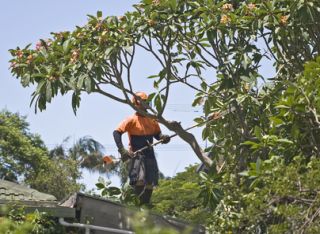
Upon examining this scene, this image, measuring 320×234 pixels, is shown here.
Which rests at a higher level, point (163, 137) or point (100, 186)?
point (163, 137)

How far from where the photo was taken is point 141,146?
31.1ft

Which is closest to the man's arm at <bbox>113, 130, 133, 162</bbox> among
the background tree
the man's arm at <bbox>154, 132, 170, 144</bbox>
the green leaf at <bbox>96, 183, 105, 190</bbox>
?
the man's arm at <bbox>154, 132, 170, 144</bbox>

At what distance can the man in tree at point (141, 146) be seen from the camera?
365 inches

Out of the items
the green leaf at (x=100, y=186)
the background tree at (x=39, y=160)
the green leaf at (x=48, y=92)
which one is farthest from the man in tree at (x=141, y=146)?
the background tree at (x=39, y=160)

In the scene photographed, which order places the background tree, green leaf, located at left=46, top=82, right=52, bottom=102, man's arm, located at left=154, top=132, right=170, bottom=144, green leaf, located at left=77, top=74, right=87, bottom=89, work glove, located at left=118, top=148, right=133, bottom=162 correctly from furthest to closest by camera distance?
the background tree < man's arm, located at left=154, top=132, right=170, bottom=144 < work glove, located at left=118, top=148, right=133, bottom=162 < green leaf, located at left=77, top=74, right=87, bottom=89 < green leaf, located at left=46, top=82, right=52, bottom=102

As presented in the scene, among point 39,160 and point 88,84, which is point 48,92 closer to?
point 88,84

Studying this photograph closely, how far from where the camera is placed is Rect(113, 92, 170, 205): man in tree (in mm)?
9266

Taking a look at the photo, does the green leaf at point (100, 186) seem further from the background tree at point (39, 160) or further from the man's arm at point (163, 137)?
the background tree at point (39, 160)

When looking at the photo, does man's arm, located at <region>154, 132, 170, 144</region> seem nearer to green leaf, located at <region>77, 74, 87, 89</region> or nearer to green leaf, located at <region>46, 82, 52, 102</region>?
green leaf, located at <region>77, 74, 87, 89</region>

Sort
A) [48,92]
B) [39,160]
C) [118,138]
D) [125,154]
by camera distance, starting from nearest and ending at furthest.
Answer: [48,92] → [125,154] → [118,138] → [39,160]

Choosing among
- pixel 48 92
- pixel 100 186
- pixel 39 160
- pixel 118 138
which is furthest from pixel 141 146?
pixel 39 160

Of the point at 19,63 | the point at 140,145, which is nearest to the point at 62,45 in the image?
the point at 19,63

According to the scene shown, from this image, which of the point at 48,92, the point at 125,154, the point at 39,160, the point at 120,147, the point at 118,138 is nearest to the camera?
the point at 48,92

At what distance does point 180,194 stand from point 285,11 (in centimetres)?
1352
